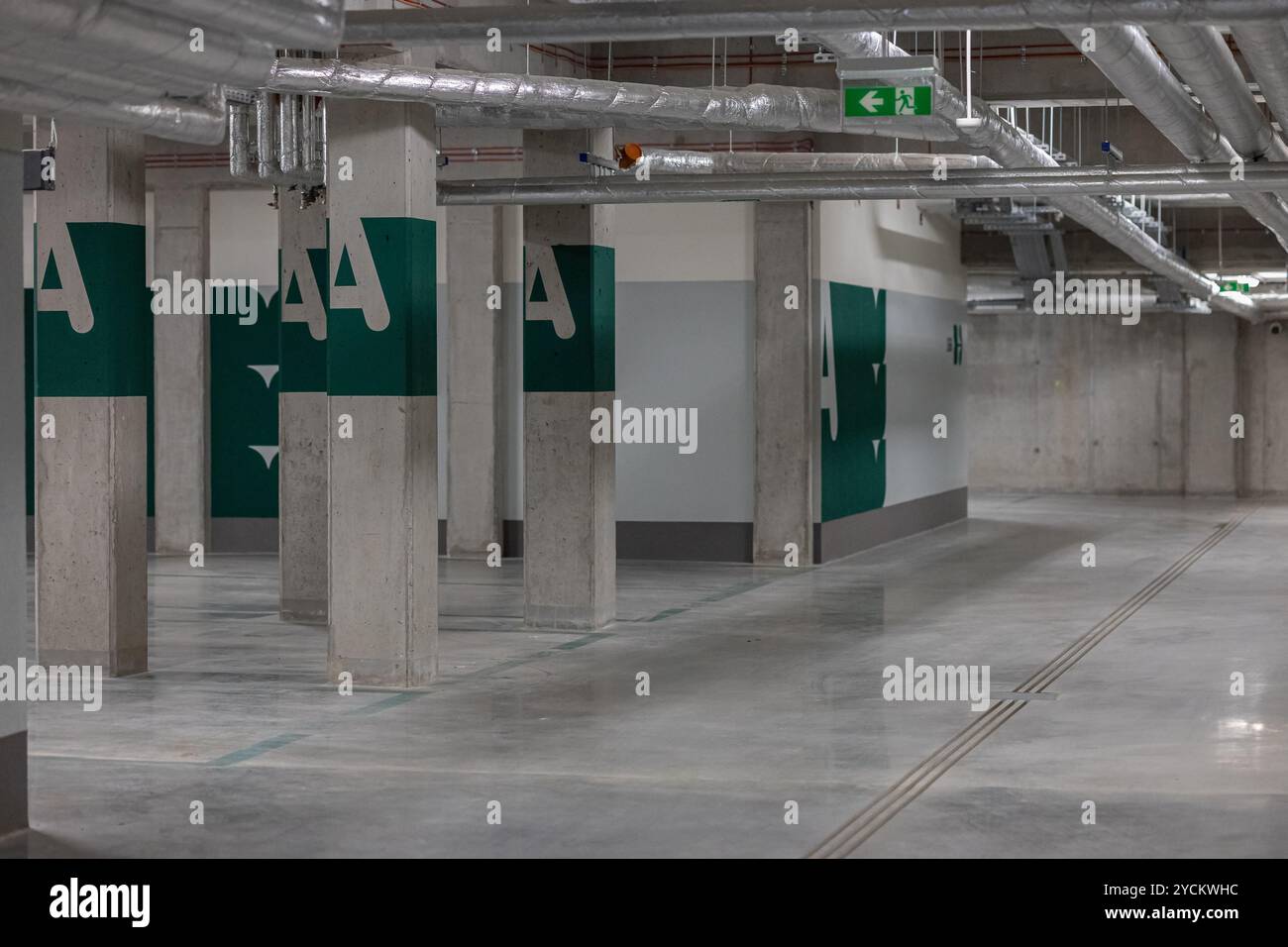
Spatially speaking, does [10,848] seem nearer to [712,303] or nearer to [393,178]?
[393,178]

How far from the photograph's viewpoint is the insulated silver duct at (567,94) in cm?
1035

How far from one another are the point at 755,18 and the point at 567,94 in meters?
3.58

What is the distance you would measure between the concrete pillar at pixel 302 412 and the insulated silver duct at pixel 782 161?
10.6ft

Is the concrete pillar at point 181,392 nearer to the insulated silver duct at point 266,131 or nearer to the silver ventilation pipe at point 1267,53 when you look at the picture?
the insulated silver duct at point 266,131

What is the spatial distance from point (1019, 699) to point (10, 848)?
630 cm

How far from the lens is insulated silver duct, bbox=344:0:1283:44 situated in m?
7.27

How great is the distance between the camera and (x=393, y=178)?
11.4 m

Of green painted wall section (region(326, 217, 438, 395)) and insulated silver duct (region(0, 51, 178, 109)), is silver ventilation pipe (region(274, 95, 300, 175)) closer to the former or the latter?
green painted wall section (region(326, 217, 438, 395))

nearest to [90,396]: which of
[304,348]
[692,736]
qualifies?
[304,348]

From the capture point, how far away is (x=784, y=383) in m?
19.7

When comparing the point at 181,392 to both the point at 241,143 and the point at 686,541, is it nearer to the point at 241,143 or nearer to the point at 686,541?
the point at 686,541

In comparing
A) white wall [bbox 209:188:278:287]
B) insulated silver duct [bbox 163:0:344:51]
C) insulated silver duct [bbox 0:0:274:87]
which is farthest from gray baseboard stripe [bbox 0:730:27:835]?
white wall [bbox 209:188:278:287]

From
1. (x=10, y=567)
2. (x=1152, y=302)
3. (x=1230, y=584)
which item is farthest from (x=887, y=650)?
(x=1152, y=302)

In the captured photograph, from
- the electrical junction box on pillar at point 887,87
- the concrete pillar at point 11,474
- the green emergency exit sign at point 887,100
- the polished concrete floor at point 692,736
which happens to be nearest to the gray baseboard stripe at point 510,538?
the polished concrete floor at point 692,736
